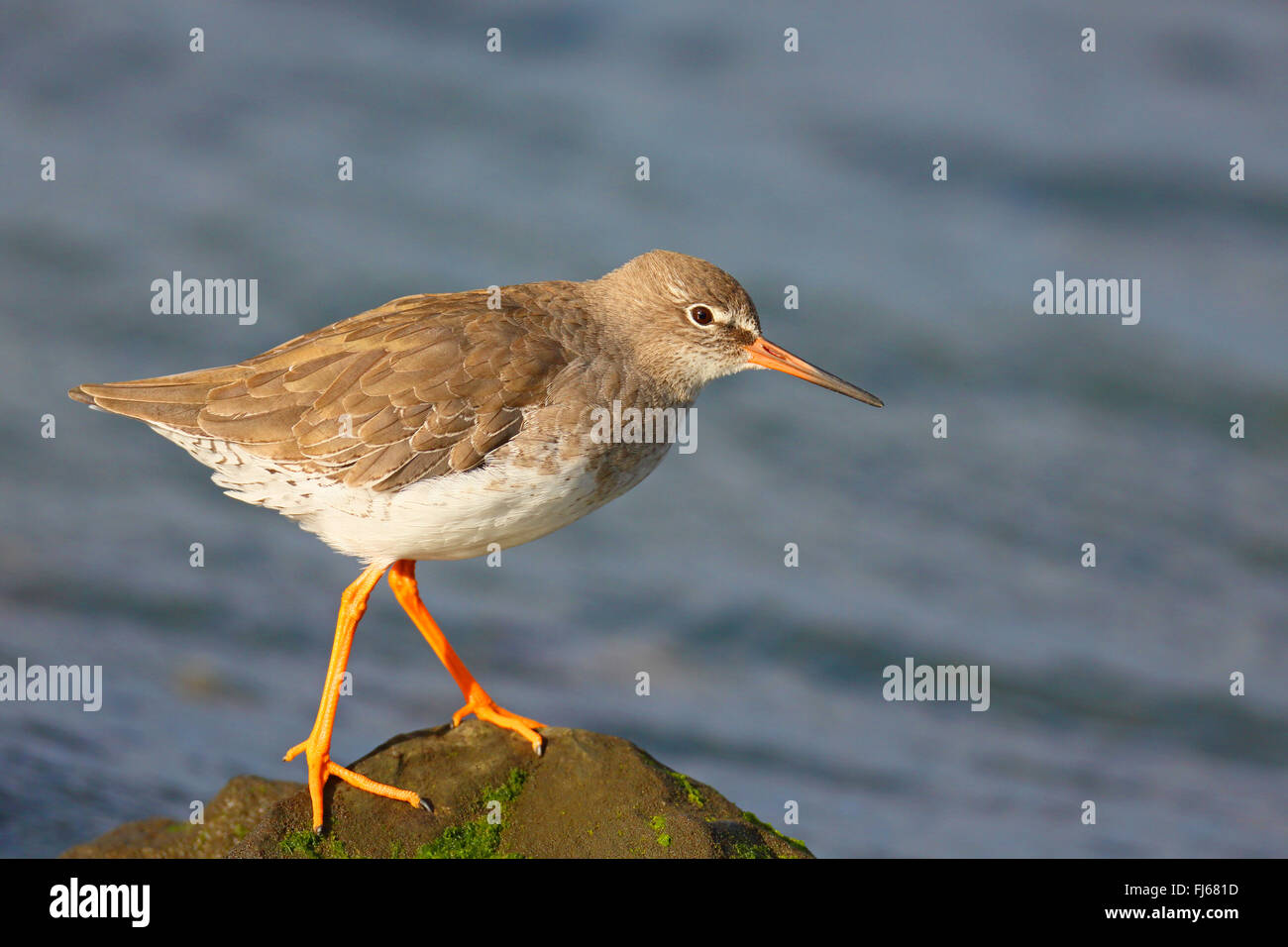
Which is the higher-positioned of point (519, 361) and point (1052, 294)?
point (1052, 294)

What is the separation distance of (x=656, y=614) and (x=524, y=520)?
579cm

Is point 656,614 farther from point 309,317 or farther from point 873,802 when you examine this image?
point 309,317

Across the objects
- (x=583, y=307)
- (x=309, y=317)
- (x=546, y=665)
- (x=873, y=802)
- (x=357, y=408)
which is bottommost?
(x=873, y=802)

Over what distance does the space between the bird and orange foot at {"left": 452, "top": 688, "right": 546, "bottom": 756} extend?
0.01 meters

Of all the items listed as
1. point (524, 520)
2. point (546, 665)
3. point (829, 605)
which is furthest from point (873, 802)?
point (524, 520)

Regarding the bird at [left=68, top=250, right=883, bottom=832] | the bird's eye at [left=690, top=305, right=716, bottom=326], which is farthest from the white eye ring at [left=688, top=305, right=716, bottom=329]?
the bird at [left=68, top=250, right=883, bottom=832]

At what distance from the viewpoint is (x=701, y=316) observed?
8.24 meters

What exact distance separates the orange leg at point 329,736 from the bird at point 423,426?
11 millimetres

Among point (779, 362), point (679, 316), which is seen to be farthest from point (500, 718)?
point (779, 362)

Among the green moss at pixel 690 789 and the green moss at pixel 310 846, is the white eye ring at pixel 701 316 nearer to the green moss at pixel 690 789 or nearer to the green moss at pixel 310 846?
the green moss at pixel 690 789

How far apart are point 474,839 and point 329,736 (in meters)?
1.03

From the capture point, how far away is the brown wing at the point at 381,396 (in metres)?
7.32

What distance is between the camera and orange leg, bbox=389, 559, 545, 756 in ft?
25.7
